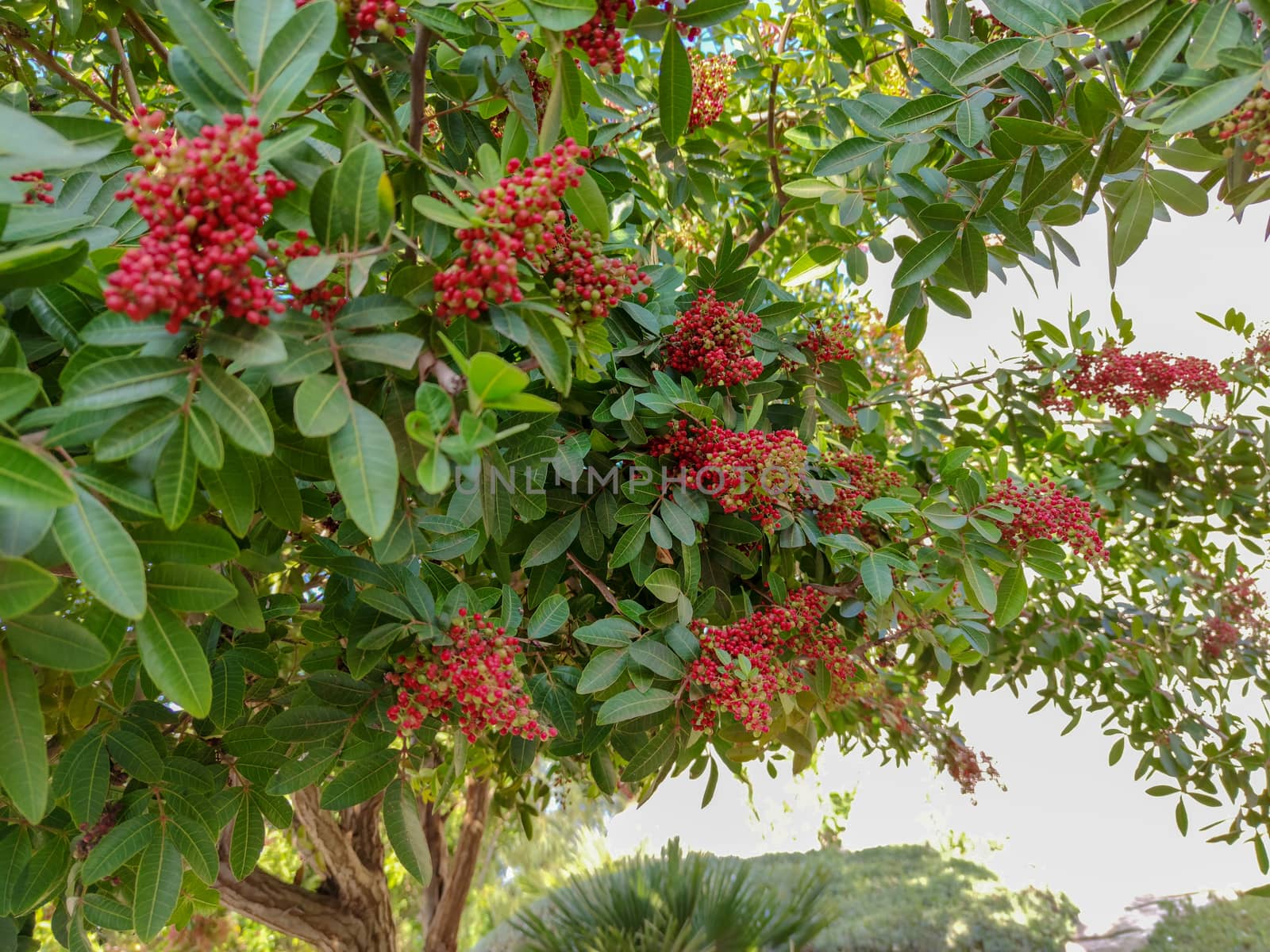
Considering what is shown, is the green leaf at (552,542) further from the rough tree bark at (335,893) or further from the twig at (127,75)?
the rough tree bark at (335,893)

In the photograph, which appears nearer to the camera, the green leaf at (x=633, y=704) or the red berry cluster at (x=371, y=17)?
the red berry cluster at (x=371, y=17)

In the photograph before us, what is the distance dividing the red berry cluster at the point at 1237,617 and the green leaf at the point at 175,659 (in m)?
3.16

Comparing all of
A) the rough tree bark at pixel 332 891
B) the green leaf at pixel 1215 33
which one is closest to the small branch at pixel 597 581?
the green leaf at pixel 1215 33

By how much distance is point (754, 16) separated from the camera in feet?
10.3

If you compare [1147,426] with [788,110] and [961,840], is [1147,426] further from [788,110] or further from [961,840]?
[961,840]

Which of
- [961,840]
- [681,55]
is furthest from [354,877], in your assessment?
[961,840]

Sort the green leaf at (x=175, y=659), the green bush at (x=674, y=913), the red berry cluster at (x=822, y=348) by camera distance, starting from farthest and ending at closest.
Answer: the green bush at (x=674, y=913) < the red berry cluster at (x=822, y=348) < the green leaf at (x=175, y=659)

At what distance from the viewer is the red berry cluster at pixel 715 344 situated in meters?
1.64

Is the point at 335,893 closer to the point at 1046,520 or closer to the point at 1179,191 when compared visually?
the point at 1046,520

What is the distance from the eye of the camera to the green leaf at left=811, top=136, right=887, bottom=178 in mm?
1521

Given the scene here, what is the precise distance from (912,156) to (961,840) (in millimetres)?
7838

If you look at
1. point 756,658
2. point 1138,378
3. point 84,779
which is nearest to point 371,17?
point 756,658

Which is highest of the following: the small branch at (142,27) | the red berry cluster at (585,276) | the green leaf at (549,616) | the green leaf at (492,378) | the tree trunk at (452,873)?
the small branch at (142,27)

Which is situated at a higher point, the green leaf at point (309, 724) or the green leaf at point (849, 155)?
Result: the green leaf at point (849, 155)
